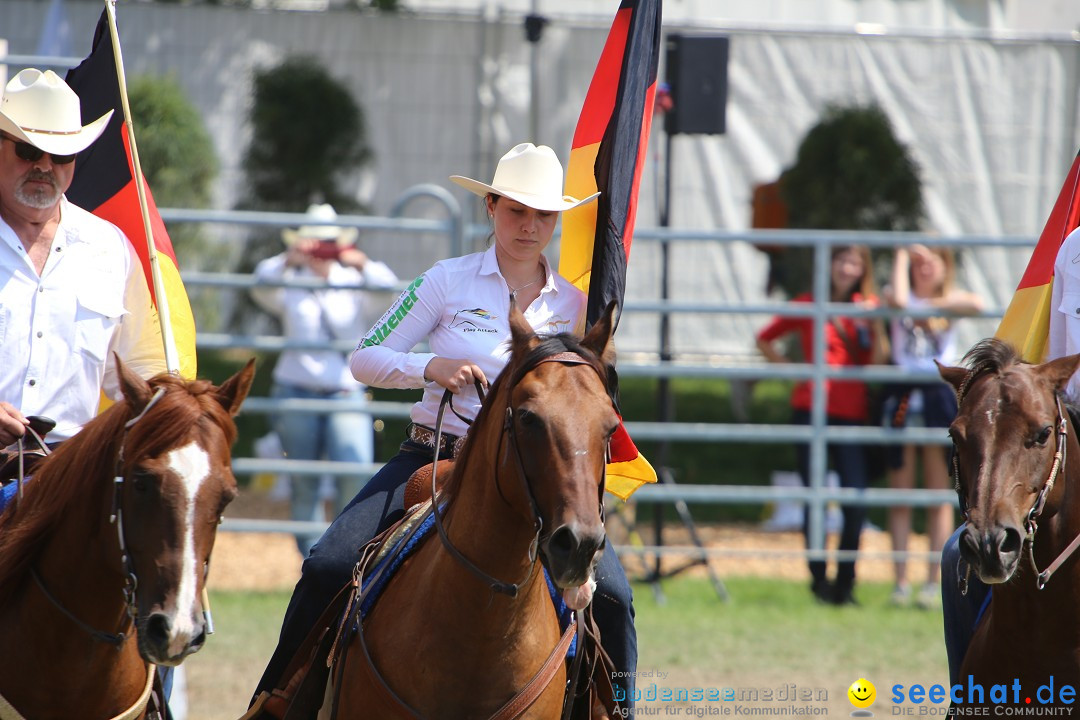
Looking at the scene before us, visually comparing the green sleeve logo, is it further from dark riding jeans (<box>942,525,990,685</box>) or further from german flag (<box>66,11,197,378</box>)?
dark riding jeans (<box>942,525,990,685</box>)

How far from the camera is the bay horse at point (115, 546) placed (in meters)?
3.17

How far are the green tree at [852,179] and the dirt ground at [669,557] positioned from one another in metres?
2.86

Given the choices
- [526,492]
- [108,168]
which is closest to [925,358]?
[108,168]

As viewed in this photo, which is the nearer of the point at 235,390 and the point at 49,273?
the point at 235,390

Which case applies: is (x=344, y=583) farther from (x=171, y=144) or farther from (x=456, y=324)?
(x=171, y=144)

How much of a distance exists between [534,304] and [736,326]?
360 inches

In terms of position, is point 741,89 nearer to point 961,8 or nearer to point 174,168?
point 961,8

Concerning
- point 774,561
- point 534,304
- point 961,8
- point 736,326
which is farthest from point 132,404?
point 961,8

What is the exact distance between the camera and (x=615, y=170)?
4680 millimetres

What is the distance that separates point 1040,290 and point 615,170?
157cm

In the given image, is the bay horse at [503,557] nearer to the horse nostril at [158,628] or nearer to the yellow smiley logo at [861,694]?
the horse nostril at [158,628]

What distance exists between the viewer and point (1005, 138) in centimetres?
1286

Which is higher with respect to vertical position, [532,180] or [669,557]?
[532,180]

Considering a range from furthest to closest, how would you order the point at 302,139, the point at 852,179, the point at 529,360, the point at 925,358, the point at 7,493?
the point at 302,139 → the point at 852,179 → the point at 925,358 → the point at 7,493 → the point at 529,360
